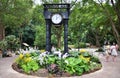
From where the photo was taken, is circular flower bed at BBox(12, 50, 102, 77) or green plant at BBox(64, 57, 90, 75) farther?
green plant at BBox(64, 57, 90, 75)

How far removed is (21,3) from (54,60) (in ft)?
42.3

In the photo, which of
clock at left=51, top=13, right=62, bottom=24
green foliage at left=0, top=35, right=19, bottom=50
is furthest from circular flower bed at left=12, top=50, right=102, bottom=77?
green foliage at left=0, top=35, right=19, bottom=50

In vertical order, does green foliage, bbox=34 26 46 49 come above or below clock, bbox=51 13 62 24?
below

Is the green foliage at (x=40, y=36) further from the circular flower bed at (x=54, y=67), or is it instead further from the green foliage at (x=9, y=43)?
the circular flower bed at (x=54, y=67)

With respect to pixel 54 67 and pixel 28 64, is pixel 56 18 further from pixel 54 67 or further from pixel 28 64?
pixel 54 67

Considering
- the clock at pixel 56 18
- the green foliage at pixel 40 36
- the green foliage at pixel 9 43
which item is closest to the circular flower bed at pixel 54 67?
the clock at pixel 56 18

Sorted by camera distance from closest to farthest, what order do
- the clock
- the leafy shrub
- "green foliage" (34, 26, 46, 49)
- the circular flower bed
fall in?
the circular flower bed → the leafy shrub → the clock → "green foliage" (34, 26, 46, 49)

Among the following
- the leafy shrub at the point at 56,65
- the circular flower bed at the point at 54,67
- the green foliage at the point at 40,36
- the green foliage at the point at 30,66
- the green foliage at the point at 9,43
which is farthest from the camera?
the green foliage at the point at 40,36

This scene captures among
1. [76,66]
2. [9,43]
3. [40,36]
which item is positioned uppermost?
[9,43]

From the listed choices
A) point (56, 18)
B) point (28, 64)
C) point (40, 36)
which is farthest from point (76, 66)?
point (40, 36)

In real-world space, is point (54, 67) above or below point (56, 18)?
below

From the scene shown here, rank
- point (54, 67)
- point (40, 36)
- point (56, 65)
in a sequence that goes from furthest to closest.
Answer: point (40, 36), point (56, 65), point (54, 67)

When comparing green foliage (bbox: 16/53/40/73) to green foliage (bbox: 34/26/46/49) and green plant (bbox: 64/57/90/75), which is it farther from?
green foliage (bbox: 34/26/46/49)

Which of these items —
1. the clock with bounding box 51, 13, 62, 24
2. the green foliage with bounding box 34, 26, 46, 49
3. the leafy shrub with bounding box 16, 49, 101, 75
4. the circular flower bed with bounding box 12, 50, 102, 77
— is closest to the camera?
the circular flower bed with bounding box 12, 50, 102, 77
